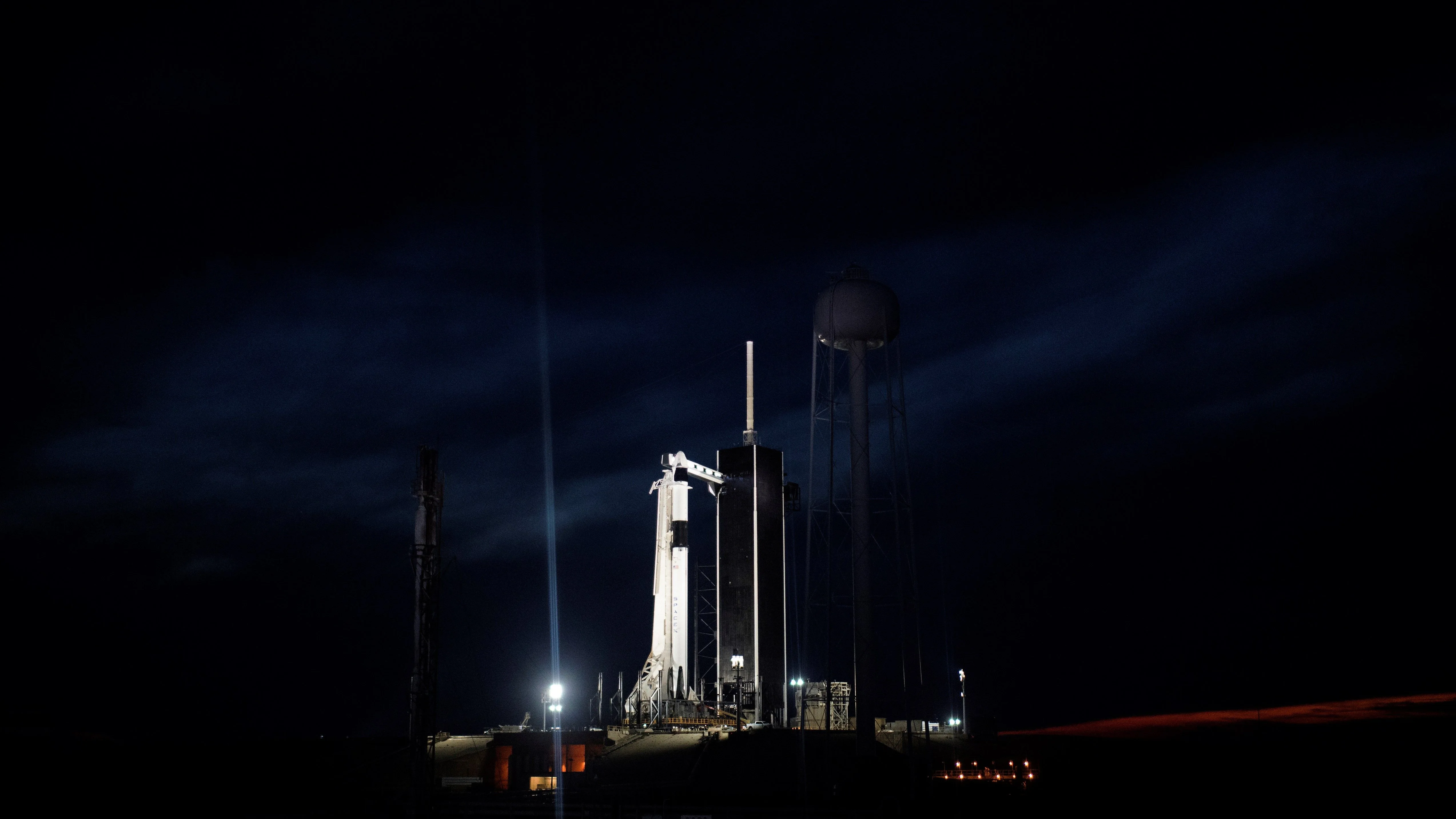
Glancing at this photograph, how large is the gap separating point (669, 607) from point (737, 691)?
500 centimetres

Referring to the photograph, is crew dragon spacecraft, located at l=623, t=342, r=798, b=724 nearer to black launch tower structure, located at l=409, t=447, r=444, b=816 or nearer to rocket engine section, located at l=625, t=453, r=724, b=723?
rocket engine section, located at l=625, t=453, r=724, b=723

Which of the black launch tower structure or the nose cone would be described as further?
the nose cone

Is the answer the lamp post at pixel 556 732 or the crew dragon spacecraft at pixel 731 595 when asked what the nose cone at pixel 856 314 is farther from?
the lamp post at pixel 556 732

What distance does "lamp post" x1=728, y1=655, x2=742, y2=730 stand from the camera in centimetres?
4122

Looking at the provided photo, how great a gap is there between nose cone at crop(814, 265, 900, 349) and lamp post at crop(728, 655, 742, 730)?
592 inches

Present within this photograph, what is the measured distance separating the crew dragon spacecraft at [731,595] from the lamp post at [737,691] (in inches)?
1.9

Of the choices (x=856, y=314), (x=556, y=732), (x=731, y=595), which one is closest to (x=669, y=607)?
(x=731, y=595)

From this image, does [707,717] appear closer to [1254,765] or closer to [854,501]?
[854,501]

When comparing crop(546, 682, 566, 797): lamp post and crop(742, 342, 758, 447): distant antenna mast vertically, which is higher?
crop(742, 342, 758, 447): distant antenna mast

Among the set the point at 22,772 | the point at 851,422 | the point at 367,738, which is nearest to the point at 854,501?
the point at 851,422

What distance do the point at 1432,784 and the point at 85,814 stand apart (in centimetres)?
5917

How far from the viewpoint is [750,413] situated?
5056 cm

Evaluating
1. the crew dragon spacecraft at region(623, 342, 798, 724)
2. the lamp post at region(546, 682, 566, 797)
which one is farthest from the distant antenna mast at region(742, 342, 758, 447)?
the lamp post at region(546, 682, 566, 797)

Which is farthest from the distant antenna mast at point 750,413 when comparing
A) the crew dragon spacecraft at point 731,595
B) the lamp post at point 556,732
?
the lamp post at point 556,732
